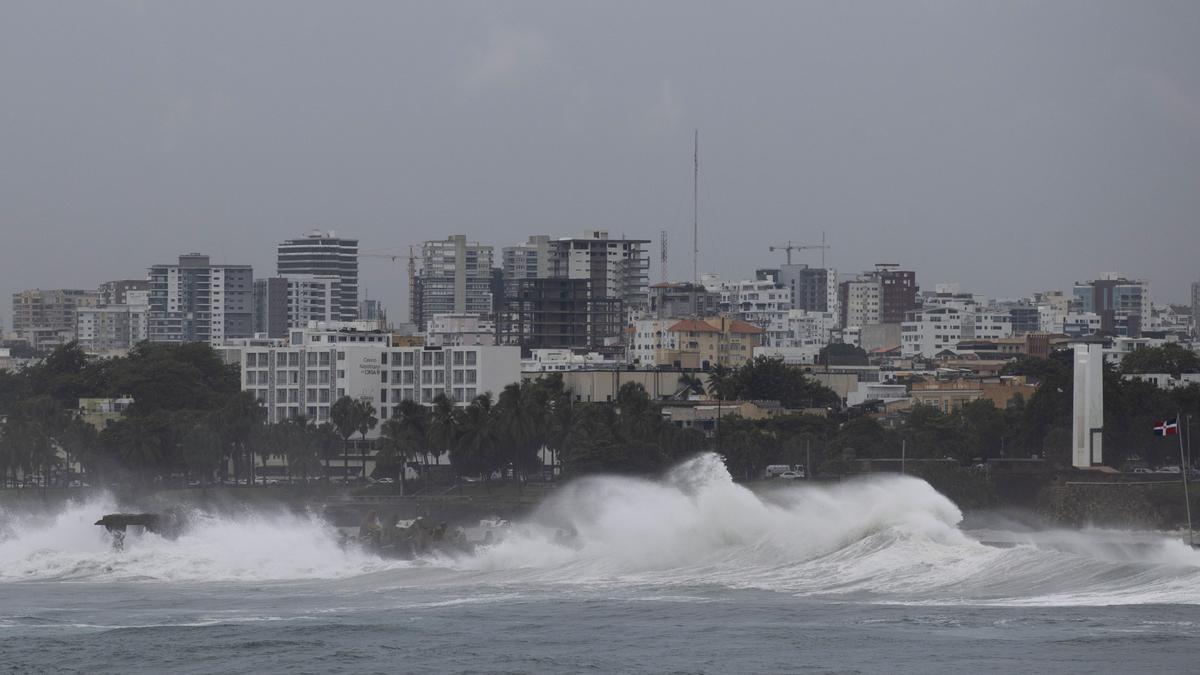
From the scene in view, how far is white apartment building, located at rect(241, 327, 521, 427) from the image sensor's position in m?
109

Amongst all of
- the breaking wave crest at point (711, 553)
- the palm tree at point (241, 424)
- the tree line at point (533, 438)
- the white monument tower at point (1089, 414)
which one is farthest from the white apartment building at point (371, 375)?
the breaking wave crest at point (711, 553)

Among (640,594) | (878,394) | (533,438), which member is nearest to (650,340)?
(878,394)

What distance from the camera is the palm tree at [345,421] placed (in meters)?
98.7

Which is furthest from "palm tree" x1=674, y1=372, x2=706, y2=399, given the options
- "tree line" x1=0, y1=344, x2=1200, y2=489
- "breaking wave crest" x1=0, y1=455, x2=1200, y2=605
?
"breaking wave crest" x1=0, y1=455, x2=1200, y2=605

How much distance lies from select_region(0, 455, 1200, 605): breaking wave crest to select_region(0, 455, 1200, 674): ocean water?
3.6 inches

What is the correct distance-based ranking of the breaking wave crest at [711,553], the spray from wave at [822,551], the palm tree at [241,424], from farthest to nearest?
the palm tree at [241,424]
the breaking wave crest at [711,553]
the spray from wave at [822,551]

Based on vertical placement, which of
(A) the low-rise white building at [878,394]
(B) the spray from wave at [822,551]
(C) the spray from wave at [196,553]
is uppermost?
(A) the low-rise white building at [878,394]

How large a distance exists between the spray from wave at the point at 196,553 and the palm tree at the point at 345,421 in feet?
105

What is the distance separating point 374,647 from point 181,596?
11.5 metres

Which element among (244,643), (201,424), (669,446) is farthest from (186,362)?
(244,643)

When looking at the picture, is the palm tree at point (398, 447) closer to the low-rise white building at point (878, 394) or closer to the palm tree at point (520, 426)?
the palm tree at point (520, 426)

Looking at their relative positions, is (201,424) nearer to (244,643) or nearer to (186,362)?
(186,362)

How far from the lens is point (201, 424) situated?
9581cm

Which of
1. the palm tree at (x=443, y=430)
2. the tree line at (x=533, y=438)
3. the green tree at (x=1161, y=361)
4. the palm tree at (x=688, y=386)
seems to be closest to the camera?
the tree line at (x=533, y=438)
